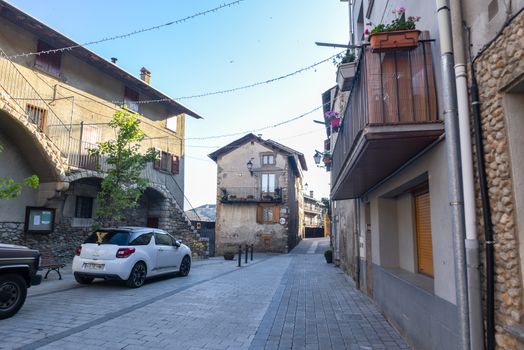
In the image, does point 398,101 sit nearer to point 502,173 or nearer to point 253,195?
point 502,173

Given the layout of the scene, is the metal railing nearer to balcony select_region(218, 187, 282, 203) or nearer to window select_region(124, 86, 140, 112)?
window select_region(124, 86, 140, 112)

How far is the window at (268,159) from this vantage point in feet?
91.1

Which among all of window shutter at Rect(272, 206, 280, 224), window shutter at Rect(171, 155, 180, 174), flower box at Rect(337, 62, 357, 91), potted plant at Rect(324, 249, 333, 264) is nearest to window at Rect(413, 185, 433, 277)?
flower box at Rect(337, 62, 357, 91)

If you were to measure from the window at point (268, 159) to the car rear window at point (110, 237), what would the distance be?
18.9 meters

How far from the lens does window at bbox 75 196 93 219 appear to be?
14789 millimetres

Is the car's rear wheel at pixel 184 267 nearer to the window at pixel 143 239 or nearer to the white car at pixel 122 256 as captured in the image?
the white car at pixel 122 256

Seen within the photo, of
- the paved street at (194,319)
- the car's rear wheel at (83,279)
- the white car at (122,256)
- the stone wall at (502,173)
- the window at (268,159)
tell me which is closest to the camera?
the stone wall at (502,173)

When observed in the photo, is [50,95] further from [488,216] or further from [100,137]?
[488,216]

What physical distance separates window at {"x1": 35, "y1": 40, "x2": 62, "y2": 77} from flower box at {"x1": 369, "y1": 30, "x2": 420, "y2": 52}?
13402 millimetres

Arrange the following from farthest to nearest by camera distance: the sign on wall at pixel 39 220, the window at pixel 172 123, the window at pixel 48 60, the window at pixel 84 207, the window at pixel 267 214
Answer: the window at pixel 267 214, the window at pixel 172 123, the window at pixel 84 207, the window at pixel 48 60, the sign on wall at pixel 39 220

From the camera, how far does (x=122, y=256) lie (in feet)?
29.0

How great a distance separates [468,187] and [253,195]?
79.2ft

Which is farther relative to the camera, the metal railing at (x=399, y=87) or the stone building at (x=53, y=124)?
the stone building at (x=53, y=124)

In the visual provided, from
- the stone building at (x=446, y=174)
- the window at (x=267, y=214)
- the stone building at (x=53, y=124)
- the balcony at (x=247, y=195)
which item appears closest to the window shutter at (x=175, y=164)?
the stone building at (x=53, y=124)
